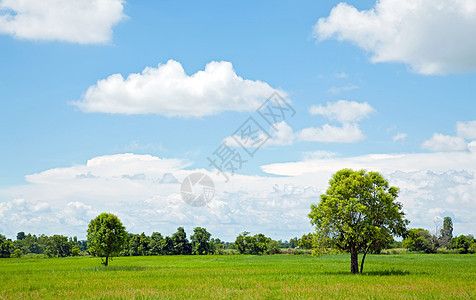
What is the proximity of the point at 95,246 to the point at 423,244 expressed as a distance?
127470mm

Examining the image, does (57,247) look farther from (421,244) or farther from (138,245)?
(421,244)

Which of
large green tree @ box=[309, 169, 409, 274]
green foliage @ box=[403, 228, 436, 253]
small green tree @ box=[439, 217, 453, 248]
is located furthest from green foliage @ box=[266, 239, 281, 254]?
large green tree @ box=[309, 169, 409, 274]

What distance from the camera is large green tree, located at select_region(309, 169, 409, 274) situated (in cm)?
4103

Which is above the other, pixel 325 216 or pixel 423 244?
pixel 325 216

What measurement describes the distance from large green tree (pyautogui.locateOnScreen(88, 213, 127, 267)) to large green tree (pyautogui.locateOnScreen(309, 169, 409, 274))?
30.1 metres

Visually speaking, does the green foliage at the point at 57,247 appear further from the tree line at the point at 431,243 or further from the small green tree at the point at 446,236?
the small green tree at the point at 446,236

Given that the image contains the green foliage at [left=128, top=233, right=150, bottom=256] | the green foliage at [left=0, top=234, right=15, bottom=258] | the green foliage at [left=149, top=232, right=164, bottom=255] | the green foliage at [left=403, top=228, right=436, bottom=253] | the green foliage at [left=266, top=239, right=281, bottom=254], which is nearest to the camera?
the green foliage at [left=0, top=234, right=15, bottom=258]

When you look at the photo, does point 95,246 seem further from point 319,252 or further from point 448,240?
point 448,240

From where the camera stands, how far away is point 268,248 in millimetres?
143875

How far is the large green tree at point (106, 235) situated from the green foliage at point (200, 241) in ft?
275

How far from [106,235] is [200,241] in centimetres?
8697

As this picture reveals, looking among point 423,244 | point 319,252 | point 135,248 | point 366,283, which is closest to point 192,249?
point 135,248

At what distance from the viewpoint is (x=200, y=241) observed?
139375 millimetres

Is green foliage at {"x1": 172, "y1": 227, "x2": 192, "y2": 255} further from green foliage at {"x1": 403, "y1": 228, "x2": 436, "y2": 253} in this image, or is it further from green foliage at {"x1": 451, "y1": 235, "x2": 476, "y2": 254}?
green foliage at {"x1": 451, "y1": 235, "x2": 476, "y2": 254}
